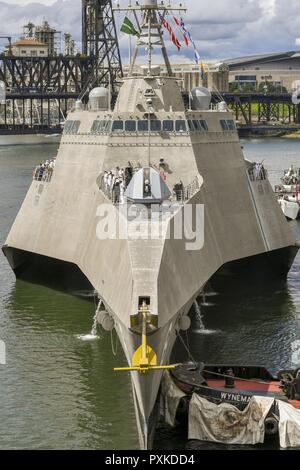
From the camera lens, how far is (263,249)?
3722 centimetres

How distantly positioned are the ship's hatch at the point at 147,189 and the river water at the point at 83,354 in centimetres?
570

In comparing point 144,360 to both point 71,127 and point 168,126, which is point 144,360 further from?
point 71,127

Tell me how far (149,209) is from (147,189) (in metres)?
0.77

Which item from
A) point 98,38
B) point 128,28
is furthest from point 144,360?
point 98,38

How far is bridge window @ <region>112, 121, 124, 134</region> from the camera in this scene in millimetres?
35188

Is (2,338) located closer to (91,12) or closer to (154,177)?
(154,177)

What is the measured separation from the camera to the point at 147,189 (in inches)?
1135

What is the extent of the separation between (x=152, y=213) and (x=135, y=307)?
5.65 metres

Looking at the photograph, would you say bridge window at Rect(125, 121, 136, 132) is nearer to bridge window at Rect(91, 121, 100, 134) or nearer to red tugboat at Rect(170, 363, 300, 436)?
bridge window at Rect(91, 121, 100, 134)

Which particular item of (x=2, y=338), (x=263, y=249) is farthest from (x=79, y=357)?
(x=263, y=249)

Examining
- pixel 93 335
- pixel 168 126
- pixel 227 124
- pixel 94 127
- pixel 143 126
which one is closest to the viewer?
pixel 93 335

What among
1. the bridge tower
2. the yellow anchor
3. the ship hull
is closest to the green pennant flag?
the ship hull

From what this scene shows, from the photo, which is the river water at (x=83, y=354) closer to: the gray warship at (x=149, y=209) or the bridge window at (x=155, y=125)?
the gray warship at (x=149, y=209)

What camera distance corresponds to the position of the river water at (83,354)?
24375 millimetres
